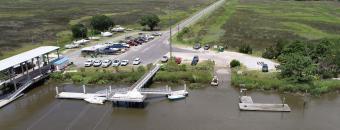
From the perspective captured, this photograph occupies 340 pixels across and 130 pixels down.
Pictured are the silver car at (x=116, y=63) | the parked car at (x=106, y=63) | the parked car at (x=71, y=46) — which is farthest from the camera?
the parked car at (x=71, y=46)

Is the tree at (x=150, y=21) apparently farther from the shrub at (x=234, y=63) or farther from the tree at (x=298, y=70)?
the tree at (x=298, y=70)

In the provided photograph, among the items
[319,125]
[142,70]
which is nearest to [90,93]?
[142,70]

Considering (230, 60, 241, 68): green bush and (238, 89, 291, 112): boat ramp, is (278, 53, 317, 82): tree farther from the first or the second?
(230, 60, 241, 68): green bush

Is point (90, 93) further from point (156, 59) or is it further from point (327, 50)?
point (327, 50)

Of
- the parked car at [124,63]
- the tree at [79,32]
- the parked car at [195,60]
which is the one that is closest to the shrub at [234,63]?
the parked car at [195,60]

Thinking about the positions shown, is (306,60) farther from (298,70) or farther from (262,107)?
A: (262,107)

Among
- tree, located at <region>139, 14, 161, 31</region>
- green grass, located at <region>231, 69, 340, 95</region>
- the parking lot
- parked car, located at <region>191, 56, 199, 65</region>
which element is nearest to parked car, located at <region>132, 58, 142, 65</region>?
the parking lot

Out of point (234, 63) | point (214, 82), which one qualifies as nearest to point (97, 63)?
point (214, 82)
